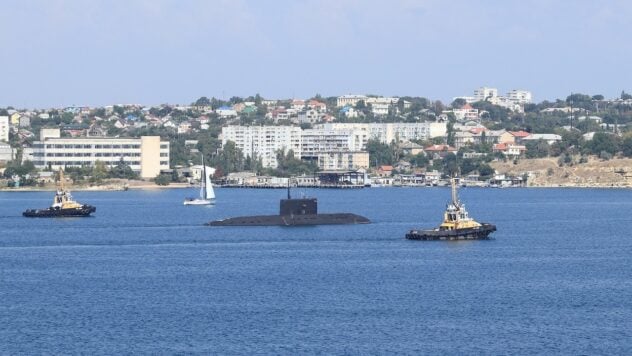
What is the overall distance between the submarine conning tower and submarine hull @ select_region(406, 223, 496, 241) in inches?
569

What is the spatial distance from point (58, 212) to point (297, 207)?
72.8ft

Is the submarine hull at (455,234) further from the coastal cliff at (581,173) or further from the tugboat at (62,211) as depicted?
the coastal cliff at (581,173)

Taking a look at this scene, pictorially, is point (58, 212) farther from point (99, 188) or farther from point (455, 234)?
point (99, 188)

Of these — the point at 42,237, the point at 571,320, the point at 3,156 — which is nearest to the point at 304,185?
the point at 3,156

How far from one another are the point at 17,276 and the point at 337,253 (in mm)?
17076

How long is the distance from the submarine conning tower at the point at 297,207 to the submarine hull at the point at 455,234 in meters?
14.4

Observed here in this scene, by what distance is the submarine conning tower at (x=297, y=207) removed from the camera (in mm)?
90562

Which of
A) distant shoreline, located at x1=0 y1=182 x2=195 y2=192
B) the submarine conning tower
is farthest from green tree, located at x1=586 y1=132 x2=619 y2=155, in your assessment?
the submarine conning tower

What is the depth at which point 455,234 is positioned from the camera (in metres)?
75.7

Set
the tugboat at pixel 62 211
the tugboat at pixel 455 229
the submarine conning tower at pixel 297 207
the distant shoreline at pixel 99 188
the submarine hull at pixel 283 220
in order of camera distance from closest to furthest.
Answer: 1. the tugboat at pixel 455 229
2. the submarine hull at pixel 283 220
3. the submarine conning tower at pixel 297 207
4. the tugboat at pixel 62 211
5. the distant shoreline at pixel 99 188

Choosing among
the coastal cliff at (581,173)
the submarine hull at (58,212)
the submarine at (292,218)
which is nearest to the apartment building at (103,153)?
the coastal cliff at (581,173)

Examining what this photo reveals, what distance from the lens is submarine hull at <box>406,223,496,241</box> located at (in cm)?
7556

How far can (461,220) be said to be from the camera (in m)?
76.2

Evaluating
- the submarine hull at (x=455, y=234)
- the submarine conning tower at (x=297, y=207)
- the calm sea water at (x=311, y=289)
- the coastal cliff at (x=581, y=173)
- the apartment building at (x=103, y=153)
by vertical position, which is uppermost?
the apartment building at (x=103, y=153)
